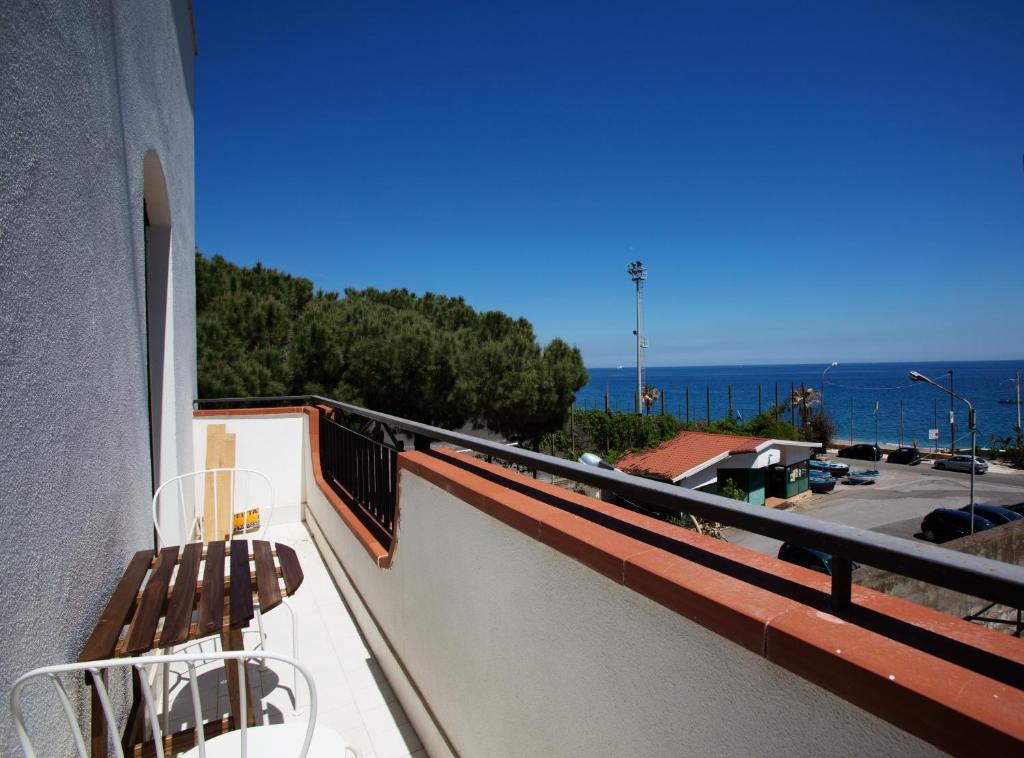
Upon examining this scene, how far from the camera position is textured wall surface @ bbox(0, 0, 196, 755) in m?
1.28

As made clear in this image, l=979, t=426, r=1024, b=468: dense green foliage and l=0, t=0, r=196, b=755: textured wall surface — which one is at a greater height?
l=0, t=0, r=196, b=755: textured wall surface

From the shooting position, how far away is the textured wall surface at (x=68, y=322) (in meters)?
1.28

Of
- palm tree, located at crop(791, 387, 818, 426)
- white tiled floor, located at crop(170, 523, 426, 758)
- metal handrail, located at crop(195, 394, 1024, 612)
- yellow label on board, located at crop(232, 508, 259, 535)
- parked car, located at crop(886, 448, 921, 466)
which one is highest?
metal handrail, located at crop(195, 394, 1024, 612)

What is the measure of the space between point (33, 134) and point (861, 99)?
29801 millimetres

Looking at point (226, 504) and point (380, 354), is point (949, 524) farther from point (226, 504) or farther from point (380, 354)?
point (226, 504)

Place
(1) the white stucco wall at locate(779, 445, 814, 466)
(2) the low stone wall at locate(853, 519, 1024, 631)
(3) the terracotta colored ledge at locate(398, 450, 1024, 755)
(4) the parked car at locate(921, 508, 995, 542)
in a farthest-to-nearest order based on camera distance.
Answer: (1) the white stucco wall at locate(779, 445, 814, 466) < (4) the parked car at locate(921, 508, 995, 542) < (2) the low stone wall at locate(853, 519, 1024, 631) < (3) the terracotta colored ledge at locate(398, 450, 1024, 755)

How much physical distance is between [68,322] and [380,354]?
12.3 meters

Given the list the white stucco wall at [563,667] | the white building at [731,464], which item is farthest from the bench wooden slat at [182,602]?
the white building at [731,464]

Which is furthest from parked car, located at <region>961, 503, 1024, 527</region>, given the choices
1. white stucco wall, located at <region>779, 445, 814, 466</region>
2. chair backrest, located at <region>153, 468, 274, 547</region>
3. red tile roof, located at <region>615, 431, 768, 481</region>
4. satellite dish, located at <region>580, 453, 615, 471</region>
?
chair backrest, located at <region>153, 468, 274, 547</region>

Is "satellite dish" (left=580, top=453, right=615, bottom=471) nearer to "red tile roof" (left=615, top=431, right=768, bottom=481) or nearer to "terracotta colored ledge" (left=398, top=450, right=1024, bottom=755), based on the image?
"terracotta colored ledge" (left=398, top=450, right=1024, bottom=755)

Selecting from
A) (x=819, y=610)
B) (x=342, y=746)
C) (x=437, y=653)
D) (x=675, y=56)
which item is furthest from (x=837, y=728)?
(x=675, y=56)

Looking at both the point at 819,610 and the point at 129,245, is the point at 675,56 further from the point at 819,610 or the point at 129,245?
the point at 819,610

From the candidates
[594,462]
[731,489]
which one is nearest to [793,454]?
[731,489]

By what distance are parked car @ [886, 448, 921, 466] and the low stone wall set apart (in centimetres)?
4563
